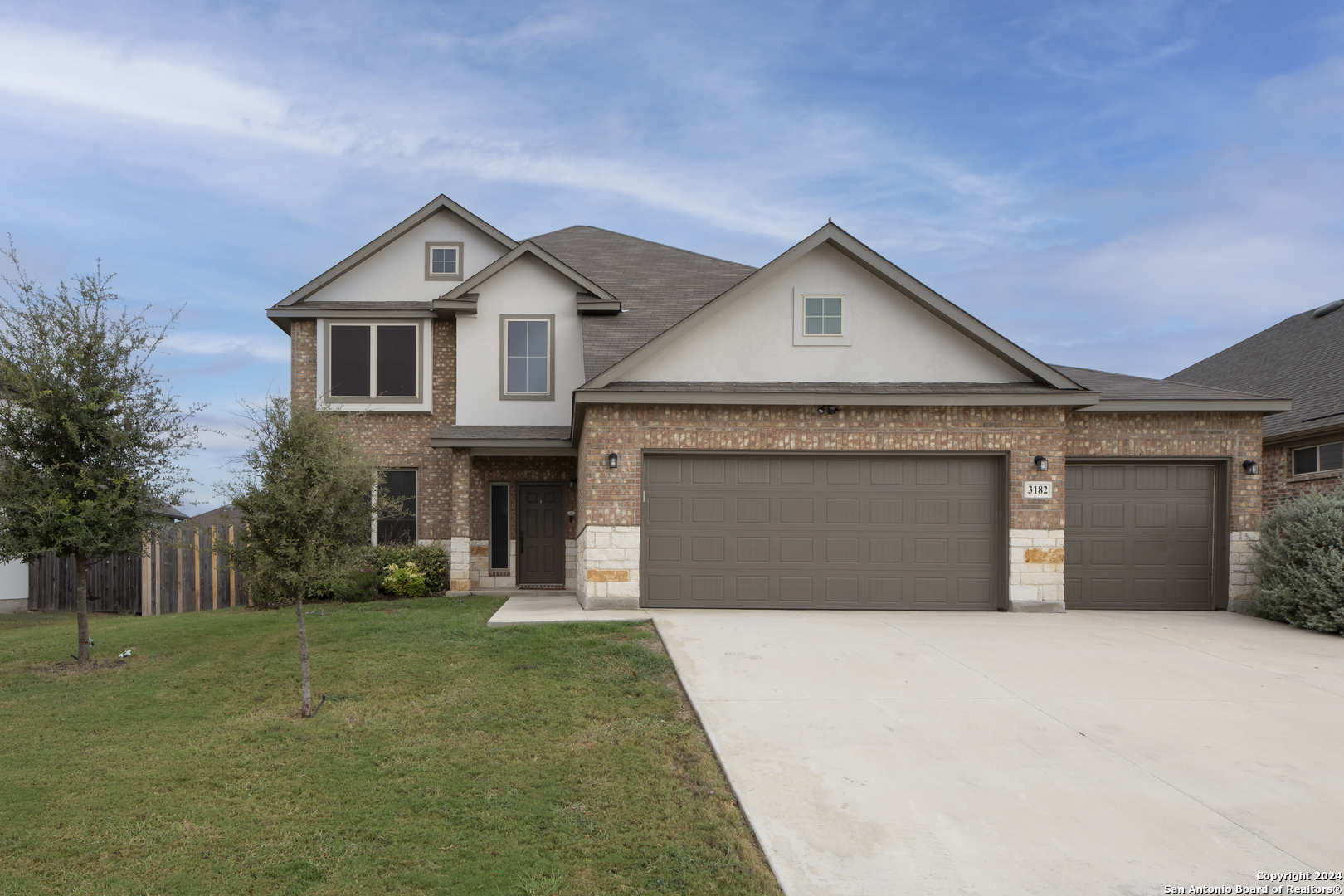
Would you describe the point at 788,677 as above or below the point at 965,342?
below

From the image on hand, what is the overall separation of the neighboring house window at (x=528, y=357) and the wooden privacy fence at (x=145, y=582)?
661 cm

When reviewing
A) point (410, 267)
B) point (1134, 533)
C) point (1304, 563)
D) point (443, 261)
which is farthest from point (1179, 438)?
point (410, 267)

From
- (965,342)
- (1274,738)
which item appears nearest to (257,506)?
(1274,738)

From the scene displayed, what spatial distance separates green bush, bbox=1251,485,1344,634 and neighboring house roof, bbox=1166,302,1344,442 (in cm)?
216

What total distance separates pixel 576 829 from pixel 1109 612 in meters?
10.6

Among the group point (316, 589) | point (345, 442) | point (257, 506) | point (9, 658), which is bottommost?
point (9, 658)

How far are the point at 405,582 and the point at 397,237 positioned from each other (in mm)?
7166

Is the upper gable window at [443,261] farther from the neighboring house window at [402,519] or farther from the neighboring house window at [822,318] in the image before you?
the neighboring house window at [822,318]

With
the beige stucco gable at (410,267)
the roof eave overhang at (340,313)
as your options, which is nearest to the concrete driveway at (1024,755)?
the roof eave overhang at (340,313)

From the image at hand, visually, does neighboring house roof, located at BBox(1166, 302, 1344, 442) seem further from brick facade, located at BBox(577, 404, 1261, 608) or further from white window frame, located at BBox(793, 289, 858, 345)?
white window frame, located at BBox(793, 289, 858, 345)

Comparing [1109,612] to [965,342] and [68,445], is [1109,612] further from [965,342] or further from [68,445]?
[68,445]

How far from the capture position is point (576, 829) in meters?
4.64

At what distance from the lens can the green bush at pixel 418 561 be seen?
1482 centimetres

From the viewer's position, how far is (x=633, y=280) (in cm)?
1747
